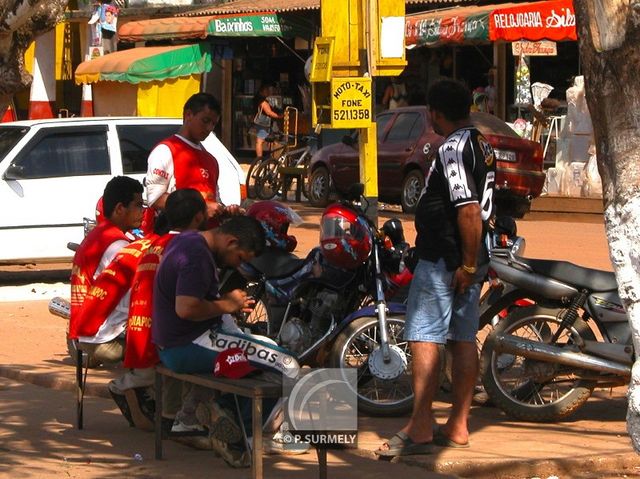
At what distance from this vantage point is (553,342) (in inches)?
308

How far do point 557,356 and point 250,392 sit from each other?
7.28 feet

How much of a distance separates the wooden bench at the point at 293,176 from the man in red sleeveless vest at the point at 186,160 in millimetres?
13794

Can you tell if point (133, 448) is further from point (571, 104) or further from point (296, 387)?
point (571, 104)

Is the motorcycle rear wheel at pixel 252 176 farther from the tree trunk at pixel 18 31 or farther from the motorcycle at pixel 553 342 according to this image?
the motorcycle at pixel 553 342

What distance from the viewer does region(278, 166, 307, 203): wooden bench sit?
885 inches

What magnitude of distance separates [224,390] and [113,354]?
66.9 inches

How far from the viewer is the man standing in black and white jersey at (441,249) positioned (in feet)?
22.6

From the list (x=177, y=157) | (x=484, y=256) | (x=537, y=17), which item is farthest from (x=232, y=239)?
(x=537, y=17)

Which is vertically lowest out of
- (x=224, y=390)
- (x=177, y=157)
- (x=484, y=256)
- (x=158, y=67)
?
(x=224, y=390)

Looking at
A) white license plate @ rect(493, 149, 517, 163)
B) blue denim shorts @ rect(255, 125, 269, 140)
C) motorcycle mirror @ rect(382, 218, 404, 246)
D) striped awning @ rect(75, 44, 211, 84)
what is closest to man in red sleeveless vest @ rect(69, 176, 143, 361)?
motorcycle mirror @ rect(382, 218, 404, 246)

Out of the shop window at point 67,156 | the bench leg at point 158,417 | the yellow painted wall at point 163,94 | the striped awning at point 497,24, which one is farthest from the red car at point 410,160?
the bench leg at point 158,417

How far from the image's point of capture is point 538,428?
25.7 feet

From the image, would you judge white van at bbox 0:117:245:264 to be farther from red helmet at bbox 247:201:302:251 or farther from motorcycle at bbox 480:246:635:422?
motorcycle at bbox 480:246:635:422

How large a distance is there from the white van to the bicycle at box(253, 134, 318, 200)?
26.7ft
